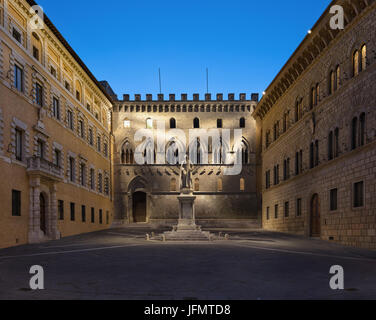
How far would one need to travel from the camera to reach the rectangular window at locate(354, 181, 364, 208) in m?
20.6

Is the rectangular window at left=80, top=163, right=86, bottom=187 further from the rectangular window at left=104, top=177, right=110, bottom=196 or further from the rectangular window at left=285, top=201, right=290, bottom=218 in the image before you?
the rectangular window at left=285, top=201, right=290, bottom=218

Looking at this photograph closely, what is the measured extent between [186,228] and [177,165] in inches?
1043

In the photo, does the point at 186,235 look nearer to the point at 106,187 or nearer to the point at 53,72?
the point at 53,72

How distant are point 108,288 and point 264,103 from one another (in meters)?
36.8

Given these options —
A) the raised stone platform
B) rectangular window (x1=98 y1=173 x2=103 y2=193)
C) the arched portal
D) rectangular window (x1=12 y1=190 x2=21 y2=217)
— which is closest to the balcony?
rectangular window (x1=12 y1=190 x2=21 y2=217)

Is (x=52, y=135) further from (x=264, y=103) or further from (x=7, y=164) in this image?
(x=264, y=103)

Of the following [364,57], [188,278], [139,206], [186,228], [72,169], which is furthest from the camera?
[139,206]

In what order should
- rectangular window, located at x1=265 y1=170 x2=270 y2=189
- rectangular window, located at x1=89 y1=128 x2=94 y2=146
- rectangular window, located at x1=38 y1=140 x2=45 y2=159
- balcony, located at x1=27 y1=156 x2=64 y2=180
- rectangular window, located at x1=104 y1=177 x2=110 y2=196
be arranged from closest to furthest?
balcony, located at x1=27 y1=156 x2=64 y2=180 → rectangular window, located at x1=38 y1=140 x2=45 y2=159 → rectangular window, located at x1=89 y1=128 x2=94 y2=146 → rectangular window, located at x1=265 y1=170 x2=270 y2=189 → rectangular window, located at x1=104 y1=177 x2=110 y2=196

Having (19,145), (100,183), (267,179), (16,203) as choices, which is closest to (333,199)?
(267,179)

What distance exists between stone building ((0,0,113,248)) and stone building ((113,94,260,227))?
37.8 ft

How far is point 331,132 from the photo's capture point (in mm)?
25219

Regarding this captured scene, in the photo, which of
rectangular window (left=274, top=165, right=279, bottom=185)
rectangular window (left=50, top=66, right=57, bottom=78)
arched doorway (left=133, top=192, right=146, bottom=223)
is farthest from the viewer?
arched doorway (left=133, top=192, right=146, bottom=223)

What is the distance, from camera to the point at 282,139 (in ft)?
121

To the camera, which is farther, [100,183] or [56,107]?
[100,183]
